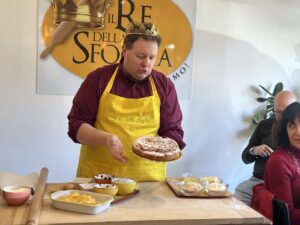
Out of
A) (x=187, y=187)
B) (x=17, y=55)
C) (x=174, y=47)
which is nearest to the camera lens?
(x=187, y=187)

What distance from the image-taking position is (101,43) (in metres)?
2.96

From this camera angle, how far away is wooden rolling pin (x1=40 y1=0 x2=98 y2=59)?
2.87m

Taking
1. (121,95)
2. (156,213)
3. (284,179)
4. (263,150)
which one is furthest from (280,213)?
(263,150)

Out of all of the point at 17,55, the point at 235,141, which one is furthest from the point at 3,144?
the point at 235,141

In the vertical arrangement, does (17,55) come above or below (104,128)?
above

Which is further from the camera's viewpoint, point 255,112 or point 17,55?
point 255,112

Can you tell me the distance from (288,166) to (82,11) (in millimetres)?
1863

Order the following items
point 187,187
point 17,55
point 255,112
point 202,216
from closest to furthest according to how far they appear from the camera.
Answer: point 202,216 < point 187,187 < point 17,55 < point 255,112

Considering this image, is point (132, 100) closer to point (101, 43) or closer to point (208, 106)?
point (101, 43)

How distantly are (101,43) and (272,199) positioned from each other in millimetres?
1785

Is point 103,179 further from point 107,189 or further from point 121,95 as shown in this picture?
point 121,95

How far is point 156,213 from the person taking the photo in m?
1.38

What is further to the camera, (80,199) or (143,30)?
(143,30)

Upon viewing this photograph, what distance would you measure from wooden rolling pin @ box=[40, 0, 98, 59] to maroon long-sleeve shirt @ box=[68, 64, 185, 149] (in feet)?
3.65
